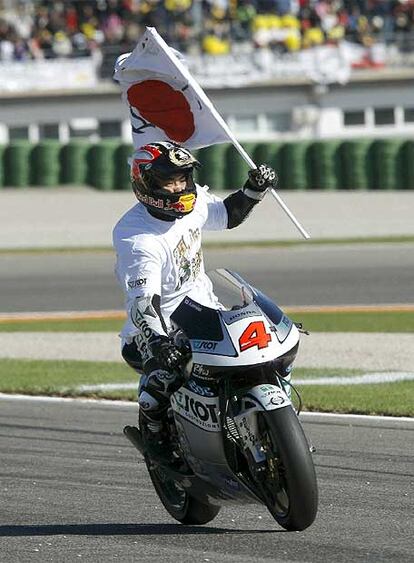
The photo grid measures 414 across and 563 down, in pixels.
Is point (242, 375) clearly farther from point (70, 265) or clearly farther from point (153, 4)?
point (153, 4)

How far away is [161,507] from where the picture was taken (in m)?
6.80

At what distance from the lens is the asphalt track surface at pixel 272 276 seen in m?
17.2

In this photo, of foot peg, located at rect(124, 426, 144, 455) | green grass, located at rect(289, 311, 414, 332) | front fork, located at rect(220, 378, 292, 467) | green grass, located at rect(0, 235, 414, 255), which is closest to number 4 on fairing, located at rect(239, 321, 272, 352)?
front fork, located at rect(220, 378, 292, 467)

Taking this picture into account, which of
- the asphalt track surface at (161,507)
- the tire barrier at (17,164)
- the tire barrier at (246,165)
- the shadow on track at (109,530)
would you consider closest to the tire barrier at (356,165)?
the tire barrier at (246,165)

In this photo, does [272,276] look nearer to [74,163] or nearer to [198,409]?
[198,409]

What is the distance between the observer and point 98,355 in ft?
42.0

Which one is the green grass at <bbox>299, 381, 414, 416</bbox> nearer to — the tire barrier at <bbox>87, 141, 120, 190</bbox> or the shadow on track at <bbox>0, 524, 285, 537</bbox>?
the shadow on track at <bbox>0, 524, 285, 537</bbox>

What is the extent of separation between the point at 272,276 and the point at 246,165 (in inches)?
414

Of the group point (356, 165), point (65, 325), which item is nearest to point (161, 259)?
point (65, 325)

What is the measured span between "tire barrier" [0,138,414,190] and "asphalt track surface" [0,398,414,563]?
66.9 feet

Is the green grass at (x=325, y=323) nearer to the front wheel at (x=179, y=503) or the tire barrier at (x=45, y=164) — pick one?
the front wheel at (x=179, y=503)

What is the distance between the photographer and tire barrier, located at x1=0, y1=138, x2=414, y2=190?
29.3 meters

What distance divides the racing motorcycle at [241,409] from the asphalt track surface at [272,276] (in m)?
10.5

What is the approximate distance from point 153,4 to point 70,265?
1910cm
